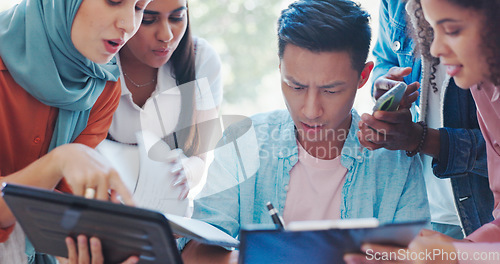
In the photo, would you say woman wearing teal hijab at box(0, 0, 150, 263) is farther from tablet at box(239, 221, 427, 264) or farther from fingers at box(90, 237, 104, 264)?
tablet at box(239, 221, 427, 264)

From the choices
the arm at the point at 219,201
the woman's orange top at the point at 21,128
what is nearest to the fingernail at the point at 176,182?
the arm at the point at 219,201

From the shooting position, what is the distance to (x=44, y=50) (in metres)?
1.20

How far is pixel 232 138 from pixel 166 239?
0.57m

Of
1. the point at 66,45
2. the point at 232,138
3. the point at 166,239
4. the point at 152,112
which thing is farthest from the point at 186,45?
the point at 166,239

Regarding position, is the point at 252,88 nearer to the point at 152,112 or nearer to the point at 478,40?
the point at 152,112

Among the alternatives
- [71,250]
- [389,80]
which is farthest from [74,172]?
[389,80]

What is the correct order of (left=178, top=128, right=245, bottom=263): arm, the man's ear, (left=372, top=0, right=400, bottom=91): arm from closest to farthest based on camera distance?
(left=178, top=128, right=245, bottom=263): arm < the man's ear < (left=372, top=0, right=400, bottom=91): arm

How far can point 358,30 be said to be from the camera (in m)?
1.35

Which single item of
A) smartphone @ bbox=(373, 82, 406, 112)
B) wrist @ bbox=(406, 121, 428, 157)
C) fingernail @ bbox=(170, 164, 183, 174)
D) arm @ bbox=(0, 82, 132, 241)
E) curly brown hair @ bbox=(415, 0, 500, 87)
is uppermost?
curly brown hair @ bbox=(415, 0, 500, 87)

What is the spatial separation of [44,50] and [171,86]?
0.52m

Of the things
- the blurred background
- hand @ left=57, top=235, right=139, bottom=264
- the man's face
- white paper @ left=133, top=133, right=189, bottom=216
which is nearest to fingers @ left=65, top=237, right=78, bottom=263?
hand @ left=57, top=235, right=139, bottom=264

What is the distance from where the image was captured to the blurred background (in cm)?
294

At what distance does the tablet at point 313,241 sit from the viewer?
871 millimetres

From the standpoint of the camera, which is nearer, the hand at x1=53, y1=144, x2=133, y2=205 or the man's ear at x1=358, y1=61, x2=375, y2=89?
the hand at x1=53, y1=144, x2=133, y2=205
